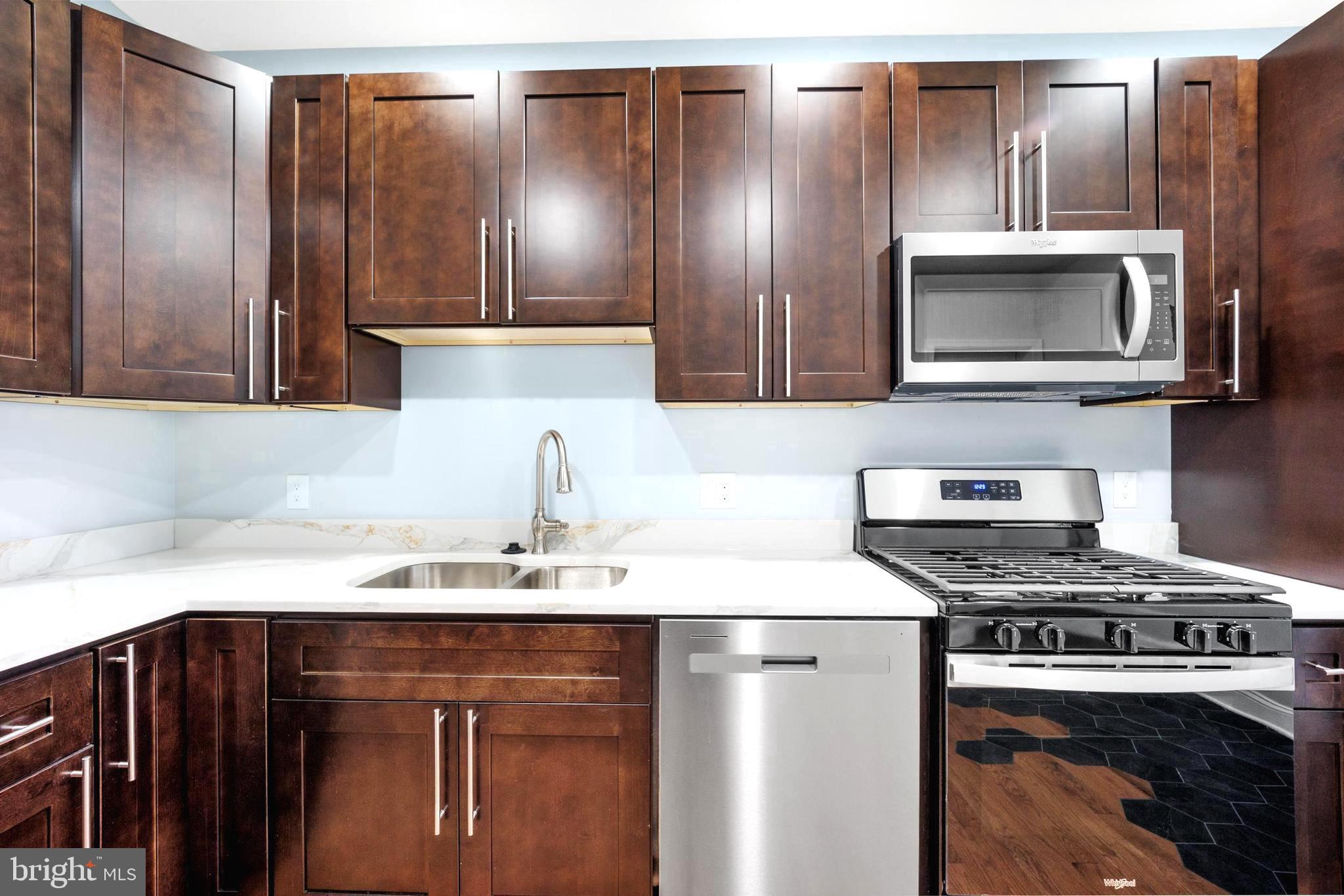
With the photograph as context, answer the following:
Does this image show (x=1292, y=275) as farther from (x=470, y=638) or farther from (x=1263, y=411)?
(x=470, y=638)

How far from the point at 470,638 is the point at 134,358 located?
3.50 feet

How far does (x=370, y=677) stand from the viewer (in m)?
1.38

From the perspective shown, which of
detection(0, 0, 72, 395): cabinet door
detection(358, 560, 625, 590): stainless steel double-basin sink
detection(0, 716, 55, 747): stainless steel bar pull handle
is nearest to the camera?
detection(0, 716, 55, 747): stainless steel bar pull handle

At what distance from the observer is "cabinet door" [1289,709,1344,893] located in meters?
1.32

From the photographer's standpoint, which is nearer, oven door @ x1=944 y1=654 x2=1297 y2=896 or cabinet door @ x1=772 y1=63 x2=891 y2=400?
oven door @ x1=944 y1=654 x2=1297 y2=896

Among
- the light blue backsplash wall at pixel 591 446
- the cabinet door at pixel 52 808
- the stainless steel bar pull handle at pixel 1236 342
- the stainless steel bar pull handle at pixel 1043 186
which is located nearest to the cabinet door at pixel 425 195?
the light blue backsplash wall at pixel 591 446

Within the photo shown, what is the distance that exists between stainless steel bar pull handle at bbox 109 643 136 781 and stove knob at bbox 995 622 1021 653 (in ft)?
5.86

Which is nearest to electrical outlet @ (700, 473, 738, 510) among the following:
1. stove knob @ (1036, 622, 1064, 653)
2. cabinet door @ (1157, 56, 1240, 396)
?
stove knob @ (1036, 622, 1064, 653)

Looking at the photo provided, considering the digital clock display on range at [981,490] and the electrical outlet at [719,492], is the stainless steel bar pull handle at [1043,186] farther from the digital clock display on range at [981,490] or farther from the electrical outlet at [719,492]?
the electrical outlet at [719,492]

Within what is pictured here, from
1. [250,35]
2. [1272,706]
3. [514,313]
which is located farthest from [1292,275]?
[250,35]

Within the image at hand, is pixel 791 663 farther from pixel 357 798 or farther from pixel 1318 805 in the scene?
pixel 1318 805

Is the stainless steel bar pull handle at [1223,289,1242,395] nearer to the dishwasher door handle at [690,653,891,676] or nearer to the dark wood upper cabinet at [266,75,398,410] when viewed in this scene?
the dishwasher door handle at [690,653,891,676]

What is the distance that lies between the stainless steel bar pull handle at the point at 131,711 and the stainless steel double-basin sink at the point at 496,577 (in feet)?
1.94

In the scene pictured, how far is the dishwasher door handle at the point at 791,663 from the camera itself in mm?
1345
